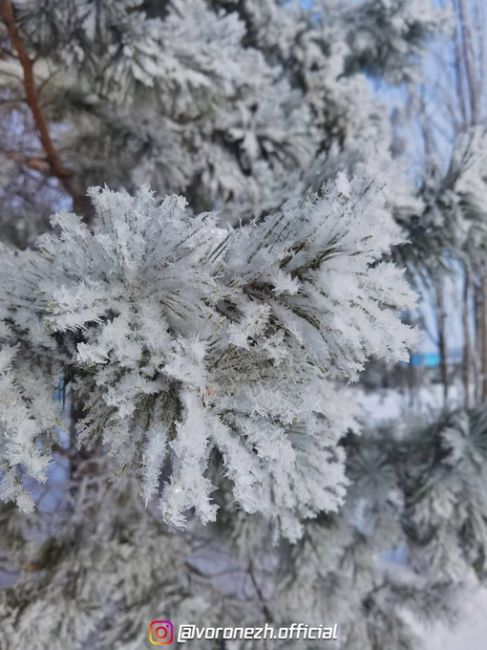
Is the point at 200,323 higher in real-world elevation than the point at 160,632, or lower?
higher

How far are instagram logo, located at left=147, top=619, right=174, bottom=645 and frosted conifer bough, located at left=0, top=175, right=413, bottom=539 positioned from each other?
1.12 m

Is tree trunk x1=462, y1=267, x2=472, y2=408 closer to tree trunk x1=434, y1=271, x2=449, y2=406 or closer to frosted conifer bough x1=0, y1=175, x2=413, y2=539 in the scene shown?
tree trunk x1=434, y1=271, x2=449, y2=406

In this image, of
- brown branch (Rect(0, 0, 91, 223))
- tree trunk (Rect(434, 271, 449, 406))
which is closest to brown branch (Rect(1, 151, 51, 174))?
brown branch (Rect(0, 0, 91, 223))

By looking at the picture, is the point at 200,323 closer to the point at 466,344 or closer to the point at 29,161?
the point at 29,161

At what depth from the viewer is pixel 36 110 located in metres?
1.12

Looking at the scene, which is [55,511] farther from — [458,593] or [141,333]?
[458,593]

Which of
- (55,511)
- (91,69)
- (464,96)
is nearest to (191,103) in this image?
(91,69)

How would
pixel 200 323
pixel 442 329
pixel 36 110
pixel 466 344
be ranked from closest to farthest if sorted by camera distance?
pixel 200 323, pixel 36 110, pixel 466 344, pixel 442 329

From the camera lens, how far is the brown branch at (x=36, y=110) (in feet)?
3.14

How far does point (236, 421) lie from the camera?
38 cm

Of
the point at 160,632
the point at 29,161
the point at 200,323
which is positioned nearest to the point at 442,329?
the point at 160,632

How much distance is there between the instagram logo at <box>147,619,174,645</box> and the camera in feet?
4.11

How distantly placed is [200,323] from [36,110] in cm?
101

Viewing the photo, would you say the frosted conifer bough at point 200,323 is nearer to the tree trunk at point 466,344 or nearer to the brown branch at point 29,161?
the brown branch at point 29,161
